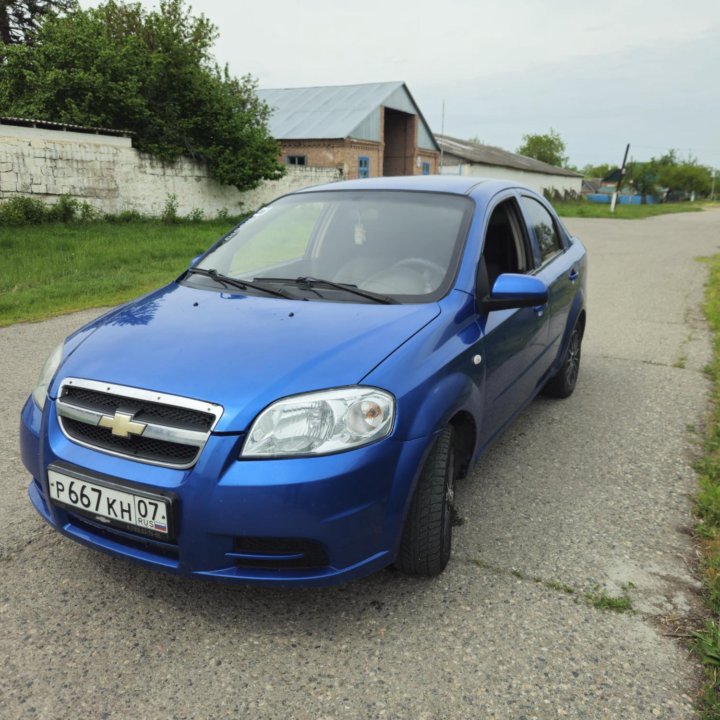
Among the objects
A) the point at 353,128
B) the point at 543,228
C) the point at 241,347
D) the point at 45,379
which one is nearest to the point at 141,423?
the point at 241,347

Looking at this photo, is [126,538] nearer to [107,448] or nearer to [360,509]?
[107,448]

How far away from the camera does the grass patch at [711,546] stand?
207 centimetres

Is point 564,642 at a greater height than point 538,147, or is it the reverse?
point 538,147

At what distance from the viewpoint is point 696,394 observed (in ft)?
16.7

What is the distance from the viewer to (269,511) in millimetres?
2037

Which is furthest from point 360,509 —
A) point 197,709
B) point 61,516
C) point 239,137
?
point 239,137

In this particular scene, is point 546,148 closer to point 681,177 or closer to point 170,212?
point 681,177

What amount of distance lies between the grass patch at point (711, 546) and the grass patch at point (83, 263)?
666cm

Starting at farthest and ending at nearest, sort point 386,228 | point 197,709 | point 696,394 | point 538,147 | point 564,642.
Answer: point 538,147, point 696,394, point 386,228, point 564,642, point 197,709

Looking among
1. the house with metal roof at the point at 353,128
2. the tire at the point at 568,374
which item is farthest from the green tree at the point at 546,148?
the tire at the point at 568,374

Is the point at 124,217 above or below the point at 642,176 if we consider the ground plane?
below

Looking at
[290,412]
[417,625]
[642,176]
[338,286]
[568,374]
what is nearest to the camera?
[290,412]

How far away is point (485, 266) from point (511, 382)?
0.64 meters

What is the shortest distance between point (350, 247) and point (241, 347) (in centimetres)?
110
